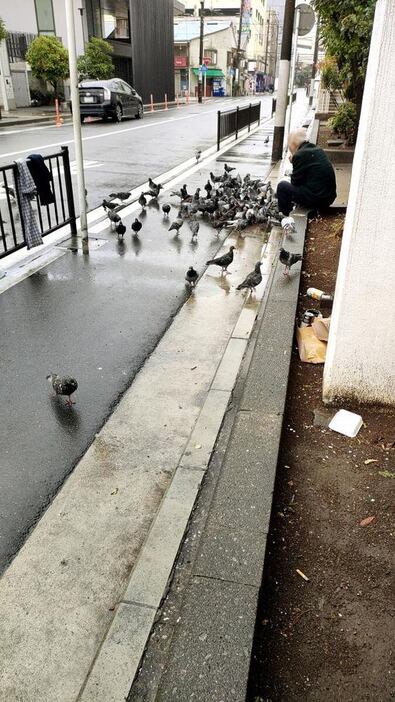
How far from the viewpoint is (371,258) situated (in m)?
3.29

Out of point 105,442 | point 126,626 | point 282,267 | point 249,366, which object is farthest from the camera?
point 282,267

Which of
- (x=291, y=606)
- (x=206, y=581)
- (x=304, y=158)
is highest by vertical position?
(x=304, y=158)

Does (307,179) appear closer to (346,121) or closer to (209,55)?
(346,121)

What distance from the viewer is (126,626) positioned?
231cm

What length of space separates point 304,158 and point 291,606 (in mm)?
6918

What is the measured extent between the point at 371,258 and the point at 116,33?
47.9 meters

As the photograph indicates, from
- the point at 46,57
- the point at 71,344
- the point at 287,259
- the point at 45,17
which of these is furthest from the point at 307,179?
the point at 45,17

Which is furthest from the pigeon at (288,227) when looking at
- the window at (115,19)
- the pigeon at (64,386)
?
the window at (115,19)

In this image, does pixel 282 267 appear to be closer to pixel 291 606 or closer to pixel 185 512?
pixel 185 512

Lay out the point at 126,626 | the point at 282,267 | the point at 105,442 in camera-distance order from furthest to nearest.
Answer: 1. the point at 282,267
2. the point at 105,442
3. the point at 126,626

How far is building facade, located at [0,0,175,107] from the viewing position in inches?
1194

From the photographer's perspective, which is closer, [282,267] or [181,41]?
[282,267]

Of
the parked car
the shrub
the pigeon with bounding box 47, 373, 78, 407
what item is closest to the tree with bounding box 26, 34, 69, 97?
the parked car

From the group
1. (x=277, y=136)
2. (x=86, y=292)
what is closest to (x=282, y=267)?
(x=86, y=292)
